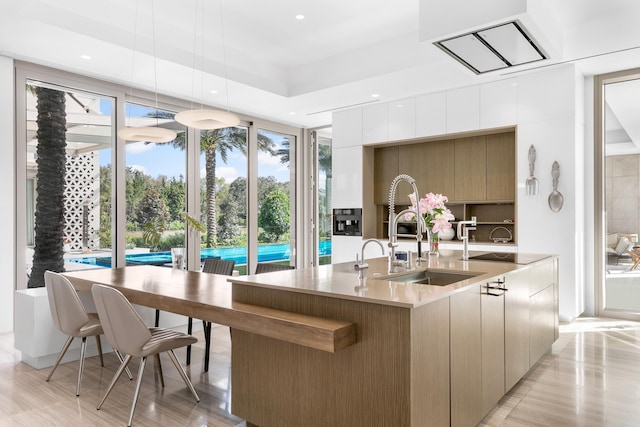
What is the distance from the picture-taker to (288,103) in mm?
6203

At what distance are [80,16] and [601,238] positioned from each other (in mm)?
5798

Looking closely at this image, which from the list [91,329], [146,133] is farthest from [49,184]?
[91,329]

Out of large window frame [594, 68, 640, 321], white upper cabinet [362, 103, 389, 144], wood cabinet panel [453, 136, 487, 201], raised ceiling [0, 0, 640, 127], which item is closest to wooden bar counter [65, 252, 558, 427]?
raised ceiling [0, 0, 640, 127]

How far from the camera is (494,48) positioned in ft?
10.0

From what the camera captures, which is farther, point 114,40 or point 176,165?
point 176,165

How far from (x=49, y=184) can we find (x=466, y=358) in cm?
465

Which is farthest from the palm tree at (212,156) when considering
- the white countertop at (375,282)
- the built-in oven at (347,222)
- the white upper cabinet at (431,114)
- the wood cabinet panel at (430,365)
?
the wood cabinet panel at (430,365)

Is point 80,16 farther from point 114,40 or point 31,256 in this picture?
point 31,256

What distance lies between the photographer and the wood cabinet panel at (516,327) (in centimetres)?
272

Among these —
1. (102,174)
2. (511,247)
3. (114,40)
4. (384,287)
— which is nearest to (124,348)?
(384,287)

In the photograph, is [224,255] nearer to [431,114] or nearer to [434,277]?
[431,114]

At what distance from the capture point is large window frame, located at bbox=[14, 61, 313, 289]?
4.55 metres

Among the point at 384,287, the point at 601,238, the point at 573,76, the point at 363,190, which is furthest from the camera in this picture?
the point at 363,190

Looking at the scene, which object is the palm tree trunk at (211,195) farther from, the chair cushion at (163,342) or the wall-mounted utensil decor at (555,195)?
the wall-mounted utensil decor at (555,195)
